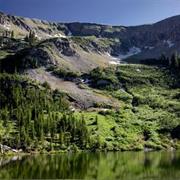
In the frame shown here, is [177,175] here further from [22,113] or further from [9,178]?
[22,113]

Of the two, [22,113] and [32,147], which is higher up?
[22,113]

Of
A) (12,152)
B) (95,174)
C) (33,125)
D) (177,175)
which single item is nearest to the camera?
(177,175)

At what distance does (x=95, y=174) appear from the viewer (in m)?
96.5

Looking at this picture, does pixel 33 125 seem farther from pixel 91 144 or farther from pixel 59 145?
pixel 91 144

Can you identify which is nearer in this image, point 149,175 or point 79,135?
point 149,175

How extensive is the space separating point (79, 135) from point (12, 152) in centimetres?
3543

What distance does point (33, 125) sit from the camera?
624 feet

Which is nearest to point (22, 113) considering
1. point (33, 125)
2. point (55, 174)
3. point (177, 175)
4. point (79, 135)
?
point (33, 125)

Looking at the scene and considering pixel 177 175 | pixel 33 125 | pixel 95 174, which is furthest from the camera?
pixel 33 125

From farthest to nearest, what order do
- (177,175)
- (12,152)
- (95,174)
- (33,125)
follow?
(33,125)
(12,152)
(95,174)
(177,175)

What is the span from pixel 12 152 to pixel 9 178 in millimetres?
86785

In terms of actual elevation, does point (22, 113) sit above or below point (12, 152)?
above

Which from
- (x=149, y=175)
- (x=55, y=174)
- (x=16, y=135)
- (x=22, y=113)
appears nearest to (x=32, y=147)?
(x=16, y=135)

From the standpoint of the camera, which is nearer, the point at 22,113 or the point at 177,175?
the point at 177,175
